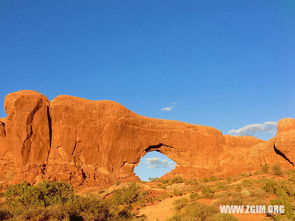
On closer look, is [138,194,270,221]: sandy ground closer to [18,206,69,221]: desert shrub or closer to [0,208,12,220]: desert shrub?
[18,206,69,221]: desert shrub

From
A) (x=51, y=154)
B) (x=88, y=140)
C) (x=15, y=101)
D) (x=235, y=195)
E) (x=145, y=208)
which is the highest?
(x=15, y=101)

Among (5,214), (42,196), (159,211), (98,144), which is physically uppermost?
(98,144)

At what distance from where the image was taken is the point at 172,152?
137 feet

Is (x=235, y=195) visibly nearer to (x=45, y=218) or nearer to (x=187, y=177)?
(x=45, y=218)

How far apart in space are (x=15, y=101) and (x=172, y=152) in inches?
915

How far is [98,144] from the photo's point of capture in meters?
34.2

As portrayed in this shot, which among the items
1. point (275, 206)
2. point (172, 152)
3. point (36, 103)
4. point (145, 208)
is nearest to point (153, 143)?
point (172, 152)

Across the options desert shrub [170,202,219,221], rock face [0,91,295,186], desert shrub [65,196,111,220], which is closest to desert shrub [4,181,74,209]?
desert shrub [65,196,111,220]

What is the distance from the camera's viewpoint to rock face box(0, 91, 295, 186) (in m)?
30.4

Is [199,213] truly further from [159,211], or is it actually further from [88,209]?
[88,209]

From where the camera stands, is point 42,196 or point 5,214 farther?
point 42,196

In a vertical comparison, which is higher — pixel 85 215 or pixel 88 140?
pixel 88 140

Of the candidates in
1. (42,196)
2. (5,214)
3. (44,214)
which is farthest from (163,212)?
(5,214)

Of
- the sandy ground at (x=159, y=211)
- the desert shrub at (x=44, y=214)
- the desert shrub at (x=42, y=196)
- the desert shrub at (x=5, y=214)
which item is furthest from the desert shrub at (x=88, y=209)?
the sandy ground at (x=159, y=211)
